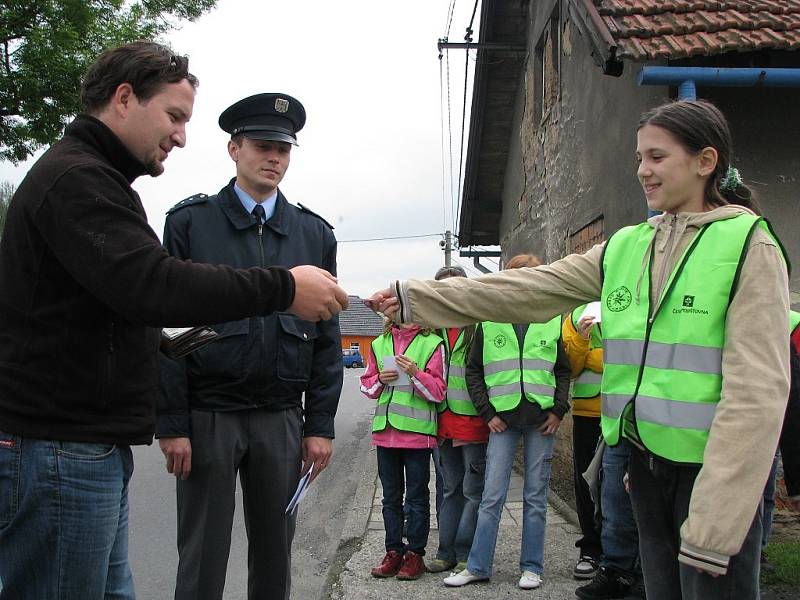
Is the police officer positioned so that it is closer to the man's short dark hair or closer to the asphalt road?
the man's short dark hair

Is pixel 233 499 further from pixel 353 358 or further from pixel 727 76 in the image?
pixel 353 358

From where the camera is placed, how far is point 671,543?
2350mm

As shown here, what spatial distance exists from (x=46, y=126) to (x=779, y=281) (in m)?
12.5

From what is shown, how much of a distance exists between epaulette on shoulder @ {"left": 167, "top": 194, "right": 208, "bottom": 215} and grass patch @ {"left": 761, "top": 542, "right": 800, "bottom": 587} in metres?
4.16

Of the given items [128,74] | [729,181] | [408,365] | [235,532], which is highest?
[128,74]

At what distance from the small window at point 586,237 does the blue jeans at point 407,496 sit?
11.3 ft

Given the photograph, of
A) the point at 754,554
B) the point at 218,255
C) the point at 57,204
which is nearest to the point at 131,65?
the point at 57,204

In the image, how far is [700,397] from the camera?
2.19 metres

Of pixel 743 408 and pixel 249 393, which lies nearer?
pixel 743 408

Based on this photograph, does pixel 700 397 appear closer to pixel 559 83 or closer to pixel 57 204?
pixel 57 204

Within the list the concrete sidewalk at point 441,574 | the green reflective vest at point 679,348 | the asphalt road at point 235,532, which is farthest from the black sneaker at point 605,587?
the green reflective vest at point 679,348

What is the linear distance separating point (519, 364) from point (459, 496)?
116 centimetres

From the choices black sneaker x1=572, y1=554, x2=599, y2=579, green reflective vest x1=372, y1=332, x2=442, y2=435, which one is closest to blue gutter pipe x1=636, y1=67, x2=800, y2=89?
green reflective vest x1=372, y1=332, x2=442, y2=435

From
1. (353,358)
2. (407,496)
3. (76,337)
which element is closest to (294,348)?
(76,337)
